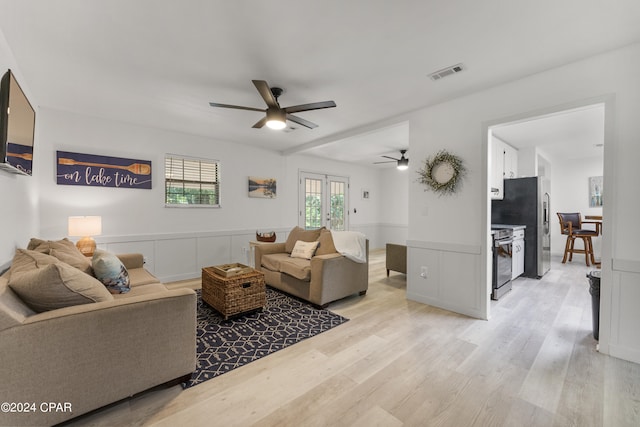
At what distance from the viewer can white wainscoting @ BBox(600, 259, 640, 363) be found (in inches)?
84.8

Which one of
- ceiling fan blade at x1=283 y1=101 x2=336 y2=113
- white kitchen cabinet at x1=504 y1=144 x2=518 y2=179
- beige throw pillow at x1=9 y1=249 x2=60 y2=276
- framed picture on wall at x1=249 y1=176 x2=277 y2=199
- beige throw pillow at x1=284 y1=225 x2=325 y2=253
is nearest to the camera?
beige throw pillow at x1=9 y1=249 x2=60 y2=276

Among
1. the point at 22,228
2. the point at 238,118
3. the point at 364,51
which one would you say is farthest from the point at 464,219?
the point at 22,228

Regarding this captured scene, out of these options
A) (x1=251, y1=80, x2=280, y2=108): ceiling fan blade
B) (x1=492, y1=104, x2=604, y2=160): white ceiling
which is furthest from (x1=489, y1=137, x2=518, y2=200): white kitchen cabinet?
(x1=251, y1=80, x2=280, y2=108): ceiling fan blade

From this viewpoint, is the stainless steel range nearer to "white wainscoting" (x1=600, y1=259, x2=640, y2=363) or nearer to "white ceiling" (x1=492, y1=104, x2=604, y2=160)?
"white wainscoting" (x1=600, y1=259, x2=640, y2=363)

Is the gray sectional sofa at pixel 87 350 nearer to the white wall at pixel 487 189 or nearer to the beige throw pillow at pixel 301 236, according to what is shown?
the beige throw pillow at pixel 301 236

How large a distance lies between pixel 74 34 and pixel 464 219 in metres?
3.98

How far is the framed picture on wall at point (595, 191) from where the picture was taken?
19.7ft

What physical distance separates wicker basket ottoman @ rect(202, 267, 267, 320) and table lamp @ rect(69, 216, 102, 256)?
5.40ft

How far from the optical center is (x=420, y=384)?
6.21ft

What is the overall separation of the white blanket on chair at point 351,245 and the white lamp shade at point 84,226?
10.1 feet

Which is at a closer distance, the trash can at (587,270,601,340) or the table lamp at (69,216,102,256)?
the trash can at (587,270,601,340)

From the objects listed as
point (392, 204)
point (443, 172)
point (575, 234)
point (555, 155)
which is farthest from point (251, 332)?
point (555, 155)

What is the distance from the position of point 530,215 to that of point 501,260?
155 cm

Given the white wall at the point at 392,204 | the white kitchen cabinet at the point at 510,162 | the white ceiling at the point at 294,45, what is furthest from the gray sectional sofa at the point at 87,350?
the white wall at the point at 392,204
